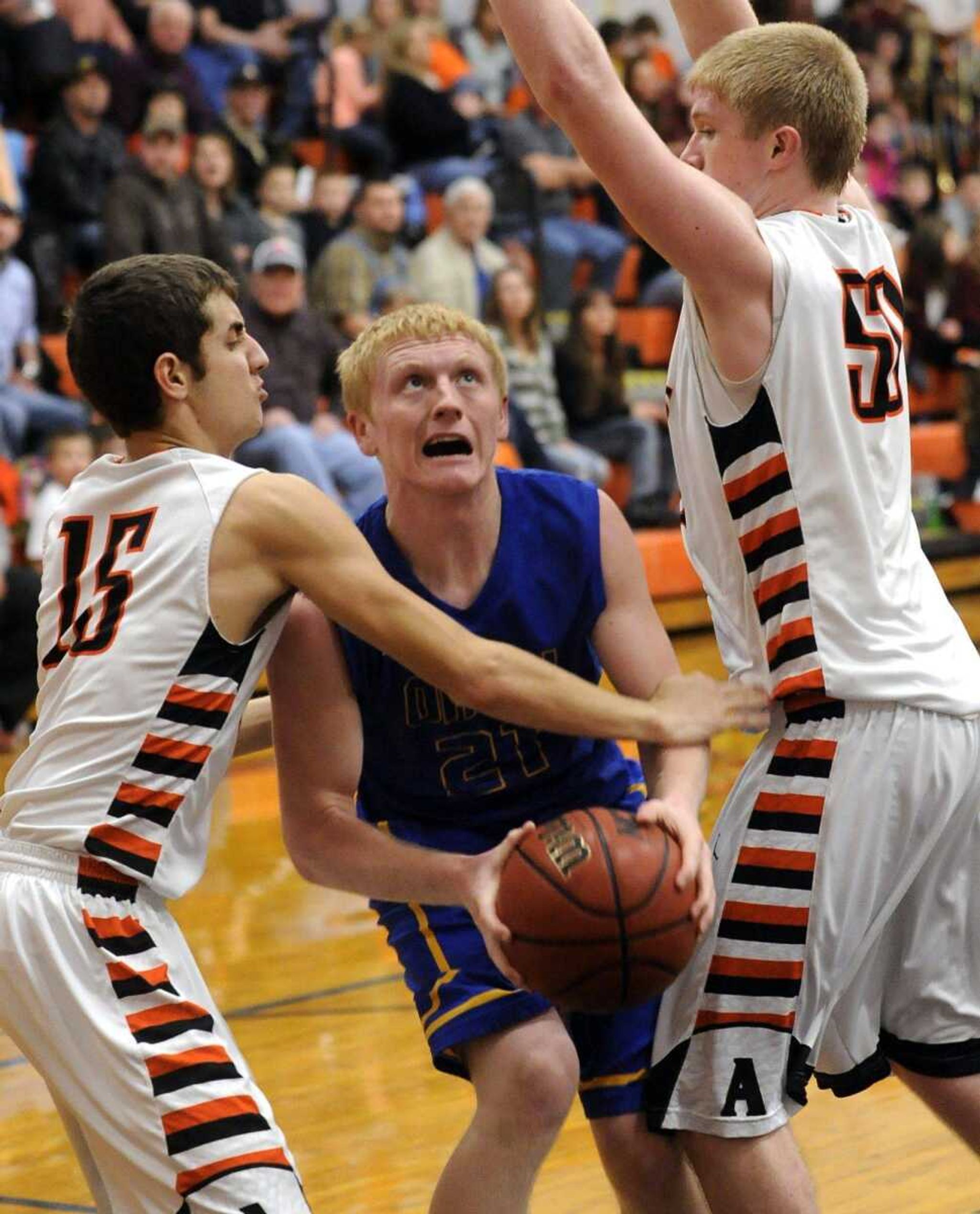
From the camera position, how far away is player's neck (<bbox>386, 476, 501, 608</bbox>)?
3275 millimetres

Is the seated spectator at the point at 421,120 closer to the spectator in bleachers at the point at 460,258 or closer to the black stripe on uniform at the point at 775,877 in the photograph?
the spectator in bleachers at the point at 460,258

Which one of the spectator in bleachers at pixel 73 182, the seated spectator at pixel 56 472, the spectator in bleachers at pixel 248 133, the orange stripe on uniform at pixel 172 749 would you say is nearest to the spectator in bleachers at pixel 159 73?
the spectator in bleachers at pixel 248 133

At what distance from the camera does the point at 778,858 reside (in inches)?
115

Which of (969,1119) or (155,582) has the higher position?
(155,582)

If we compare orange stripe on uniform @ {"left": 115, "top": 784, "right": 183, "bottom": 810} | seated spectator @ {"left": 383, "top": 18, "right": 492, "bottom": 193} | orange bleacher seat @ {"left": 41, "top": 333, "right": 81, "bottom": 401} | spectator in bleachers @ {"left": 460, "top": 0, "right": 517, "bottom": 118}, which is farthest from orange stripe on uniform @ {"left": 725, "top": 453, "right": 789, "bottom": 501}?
spectator in bleachers @ {"left": 460, "top": 0, "right": 517, "bottom": 118}

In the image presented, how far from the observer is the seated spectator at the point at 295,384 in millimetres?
9992

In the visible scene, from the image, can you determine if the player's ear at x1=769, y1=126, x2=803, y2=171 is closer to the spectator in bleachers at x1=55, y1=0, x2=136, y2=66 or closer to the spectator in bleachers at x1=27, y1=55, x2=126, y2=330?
the spectator in bleachers at x1=27, y1=55, x2=126, y2=330

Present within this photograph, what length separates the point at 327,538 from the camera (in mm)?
2893

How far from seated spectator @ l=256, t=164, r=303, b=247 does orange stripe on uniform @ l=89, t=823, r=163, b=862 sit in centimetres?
871

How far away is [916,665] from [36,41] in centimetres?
Answer: 927

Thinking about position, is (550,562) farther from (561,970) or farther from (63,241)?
(63,241)

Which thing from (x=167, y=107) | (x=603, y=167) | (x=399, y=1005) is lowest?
(x=399, y=1005)

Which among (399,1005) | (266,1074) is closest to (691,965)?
(266,1074)

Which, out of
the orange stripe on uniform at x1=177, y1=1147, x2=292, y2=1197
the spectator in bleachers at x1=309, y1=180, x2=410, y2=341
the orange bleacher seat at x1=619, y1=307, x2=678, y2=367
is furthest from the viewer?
the orange bleacher seat at x1=619, y1=307, x2=678, y2=367
